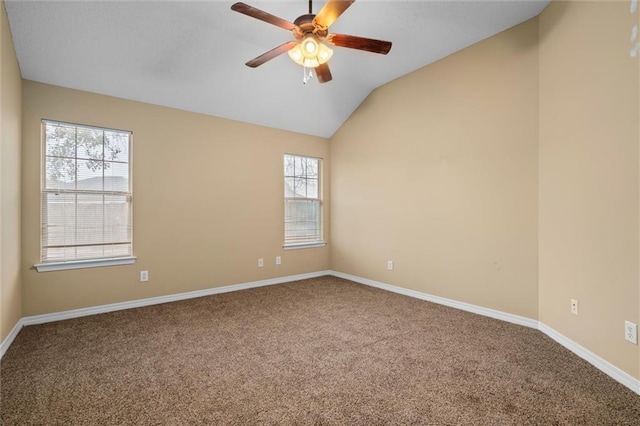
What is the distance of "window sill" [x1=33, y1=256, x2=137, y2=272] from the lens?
3.09 metres

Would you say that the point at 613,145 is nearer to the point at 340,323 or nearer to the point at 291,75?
the point at 340,323

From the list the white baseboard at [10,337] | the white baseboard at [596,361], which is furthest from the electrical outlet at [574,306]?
the white baseboard at [10,337]

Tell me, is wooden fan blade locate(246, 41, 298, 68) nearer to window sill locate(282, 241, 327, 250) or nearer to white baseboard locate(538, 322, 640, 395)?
window sill locate(282, 241, 327, 250)

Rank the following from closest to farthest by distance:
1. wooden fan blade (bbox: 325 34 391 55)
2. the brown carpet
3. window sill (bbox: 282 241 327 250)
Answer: the brown carpet
wooden fan blade (bbox: 325 34 391 55)
window sill (bbox: 282 241 327 250)

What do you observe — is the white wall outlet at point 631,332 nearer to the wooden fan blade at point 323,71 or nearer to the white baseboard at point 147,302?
the wooden fan blade at point 323,71

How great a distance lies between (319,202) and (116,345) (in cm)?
346

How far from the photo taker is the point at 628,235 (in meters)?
1.98

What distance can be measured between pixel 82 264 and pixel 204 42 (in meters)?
2.66

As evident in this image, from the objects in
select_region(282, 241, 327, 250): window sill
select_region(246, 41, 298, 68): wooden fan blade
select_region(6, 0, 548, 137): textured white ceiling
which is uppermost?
select_region(6, 0, 548, 137): textured white ceiling

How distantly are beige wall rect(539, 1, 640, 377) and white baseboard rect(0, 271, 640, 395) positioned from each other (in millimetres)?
61

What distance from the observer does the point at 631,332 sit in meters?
1.96

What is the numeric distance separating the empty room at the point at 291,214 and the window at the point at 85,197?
0.8 inches

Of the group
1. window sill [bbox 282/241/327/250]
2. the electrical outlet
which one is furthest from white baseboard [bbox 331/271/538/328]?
window sill [bbox 282/241/327/250]

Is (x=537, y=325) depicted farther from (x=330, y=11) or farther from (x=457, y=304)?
(x=330, y=11)
